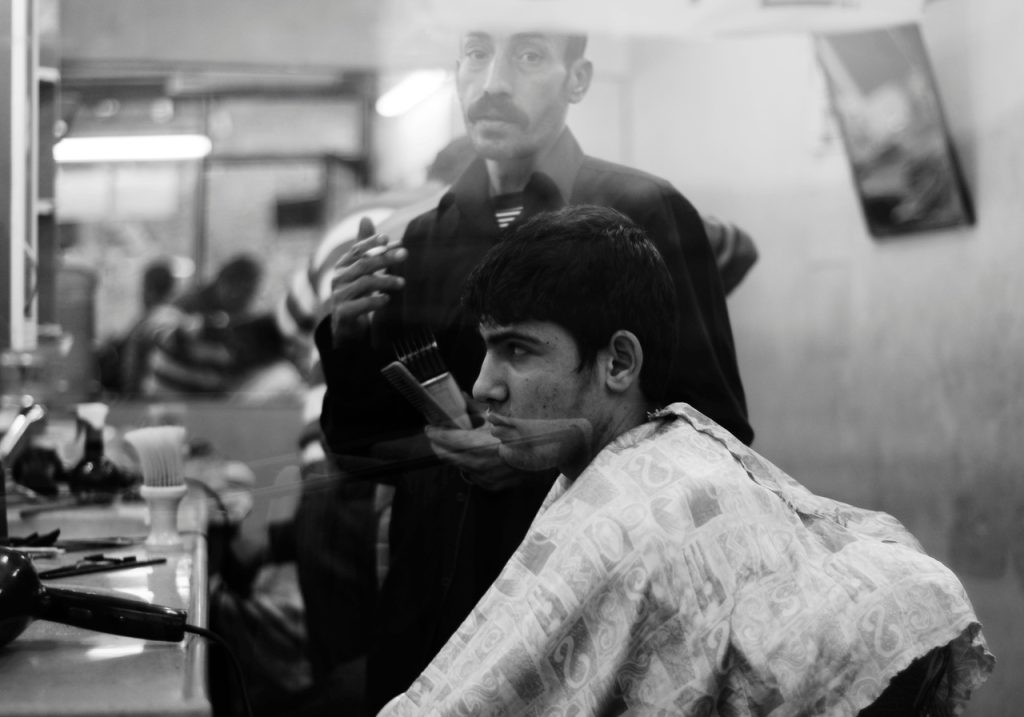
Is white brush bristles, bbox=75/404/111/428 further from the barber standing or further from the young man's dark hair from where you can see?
the young man's dark hair

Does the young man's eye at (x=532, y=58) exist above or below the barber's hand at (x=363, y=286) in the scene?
above

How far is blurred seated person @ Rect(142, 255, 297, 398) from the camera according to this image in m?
5.26

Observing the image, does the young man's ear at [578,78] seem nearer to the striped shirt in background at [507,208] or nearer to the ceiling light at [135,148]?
the striped shirt in background at [507,208]

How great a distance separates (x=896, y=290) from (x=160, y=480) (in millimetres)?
1167

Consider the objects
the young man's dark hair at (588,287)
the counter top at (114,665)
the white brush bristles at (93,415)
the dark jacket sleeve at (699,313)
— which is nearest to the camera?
the counter top at (114,665)

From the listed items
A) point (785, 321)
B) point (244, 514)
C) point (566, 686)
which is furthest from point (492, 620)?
point (244, 514)

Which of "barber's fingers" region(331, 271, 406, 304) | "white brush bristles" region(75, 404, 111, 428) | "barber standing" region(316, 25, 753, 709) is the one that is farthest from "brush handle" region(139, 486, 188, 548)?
"white brush bristles" region(75, 404, 111, 428)

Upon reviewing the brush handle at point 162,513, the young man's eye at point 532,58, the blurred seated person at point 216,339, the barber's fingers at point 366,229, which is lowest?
the brush handle at point 162,513

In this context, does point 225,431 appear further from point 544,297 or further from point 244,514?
point 544,297

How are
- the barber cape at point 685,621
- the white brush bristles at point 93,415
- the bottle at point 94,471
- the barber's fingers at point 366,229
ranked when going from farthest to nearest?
1. the white brush bristles at point 93,415
2. the bottle at point 94,471
3. the barber's fingers at point 366,229
4. the barber cape at point 685,621

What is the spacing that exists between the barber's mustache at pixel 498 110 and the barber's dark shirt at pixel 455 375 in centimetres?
6

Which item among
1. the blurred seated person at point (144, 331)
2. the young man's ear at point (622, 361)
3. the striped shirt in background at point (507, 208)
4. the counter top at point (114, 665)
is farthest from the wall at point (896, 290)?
the blurred seated person at point (144, 331)

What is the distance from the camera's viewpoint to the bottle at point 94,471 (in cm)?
217

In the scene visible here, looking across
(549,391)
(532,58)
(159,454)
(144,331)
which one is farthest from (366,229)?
(144,331)
